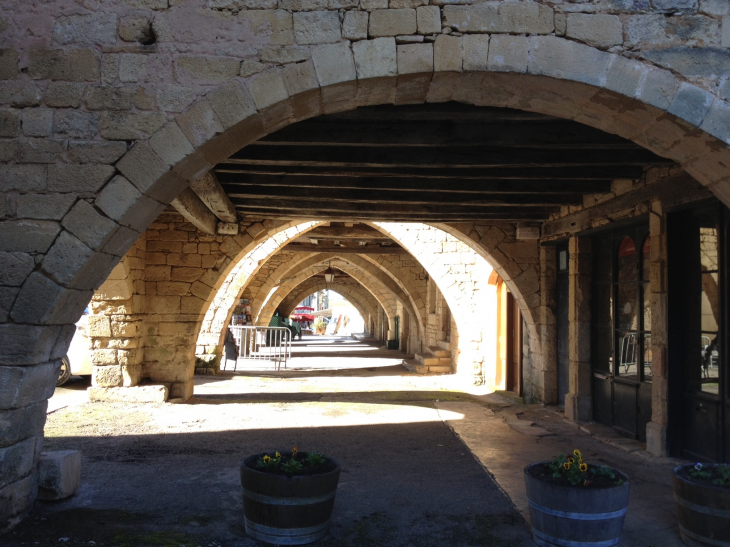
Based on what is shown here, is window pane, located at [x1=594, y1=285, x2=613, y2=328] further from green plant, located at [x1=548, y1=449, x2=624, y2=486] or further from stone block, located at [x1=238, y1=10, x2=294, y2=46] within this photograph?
stone block, located at [x1=238, y1=10, x2=294, y2=46]

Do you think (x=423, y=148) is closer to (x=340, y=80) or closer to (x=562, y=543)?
(x=340, y=80)

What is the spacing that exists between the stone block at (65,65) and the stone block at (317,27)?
109 cm

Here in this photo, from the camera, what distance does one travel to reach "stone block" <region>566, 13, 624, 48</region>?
11.1ft

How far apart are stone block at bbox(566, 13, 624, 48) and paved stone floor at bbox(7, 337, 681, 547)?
2607mm

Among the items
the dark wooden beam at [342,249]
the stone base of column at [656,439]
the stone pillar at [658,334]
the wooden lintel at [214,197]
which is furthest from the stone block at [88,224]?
the dark wooden beam at [342,249]

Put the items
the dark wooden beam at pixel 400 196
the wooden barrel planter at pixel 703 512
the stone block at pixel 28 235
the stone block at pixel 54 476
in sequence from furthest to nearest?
the dark wooden beam at pixel 400 196 < the stone block at pixel 54 476 < the stone block at pixel 28 235 < the wooden barrel planter at pixel 703 512

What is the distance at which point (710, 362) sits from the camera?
4.70m

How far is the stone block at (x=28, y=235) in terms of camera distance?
3305mm

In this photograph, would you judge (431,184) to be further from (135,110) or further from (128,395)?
(128,395)

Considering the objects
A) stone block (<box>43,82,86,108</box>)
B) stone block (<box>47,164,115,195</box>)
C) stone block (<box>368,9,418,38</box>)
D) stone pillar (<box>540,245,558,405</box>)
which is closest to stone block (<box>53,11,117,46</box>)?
stone block (<box>43,82,86,108</box>)

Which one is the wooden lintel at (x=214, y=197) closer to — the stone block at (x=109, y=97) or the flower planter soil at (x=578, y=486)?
the stone block at (x=109, y=97)

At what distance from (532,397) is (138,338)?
4.94m

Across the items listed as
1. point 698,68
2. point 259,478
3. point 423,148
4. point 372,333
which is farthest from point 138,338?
point 372,333

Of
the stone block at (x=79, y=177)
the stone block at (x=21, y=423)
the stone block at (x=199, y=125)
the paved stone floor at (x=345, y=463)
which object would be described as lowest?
the paved stone floor at (x=345, y=463)
